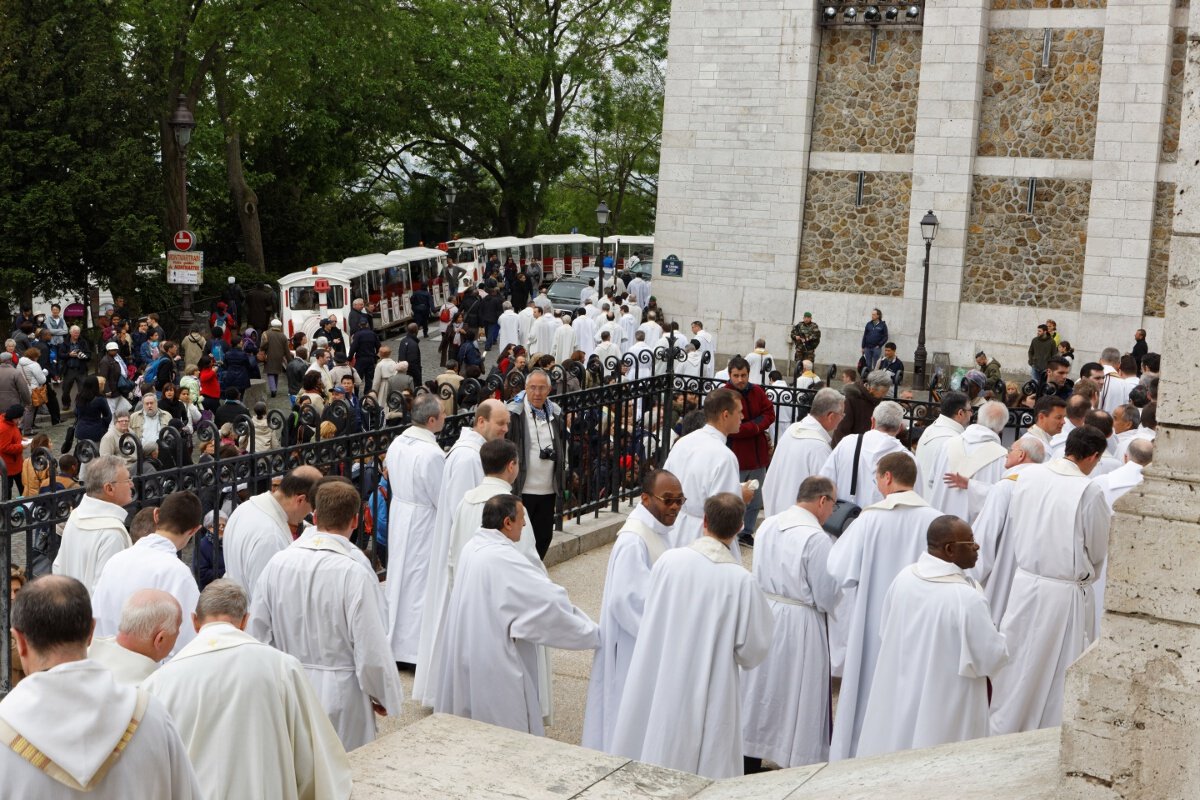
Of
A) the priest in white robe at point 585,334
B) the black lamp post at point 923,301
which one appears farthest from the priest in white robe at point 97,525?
the black lamp post at point 923,301

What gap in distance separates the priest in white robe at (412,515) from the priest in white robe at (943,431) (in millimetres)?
3594

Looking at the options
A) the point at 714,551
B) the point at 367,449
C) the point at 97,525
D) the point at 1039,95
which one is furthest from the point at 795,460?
the point at 1039,95

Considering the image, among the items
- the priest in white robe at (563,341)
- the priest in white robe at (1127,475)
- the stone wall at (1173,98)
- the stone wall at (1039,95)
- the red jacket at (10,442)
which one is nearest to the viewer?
the priest in white robe at (1127,475)

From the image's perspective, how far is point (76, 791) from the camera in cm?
409

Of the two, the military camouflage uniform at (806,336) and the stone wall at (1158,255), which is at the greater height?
the stone wall at (1158,255)

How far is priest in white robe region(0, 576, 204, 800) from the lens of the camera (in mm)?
4008

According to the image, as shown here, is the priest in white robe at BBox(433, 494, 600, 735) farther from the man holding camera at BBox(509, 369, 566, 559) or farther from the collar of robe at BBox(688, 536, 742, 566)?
the man holding camera at BBox(509, 369, 566, 559)

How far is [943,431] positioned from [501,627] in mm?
4671

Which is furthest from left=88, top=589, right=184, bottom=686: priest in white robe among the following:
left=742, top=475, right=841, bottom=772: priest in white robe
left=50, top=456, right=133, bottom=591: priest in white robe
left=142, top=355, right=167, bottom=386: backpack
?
left=142, top=355, right=167, bottom=386: backpack

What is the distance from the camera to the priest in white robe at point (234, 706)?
524 cm

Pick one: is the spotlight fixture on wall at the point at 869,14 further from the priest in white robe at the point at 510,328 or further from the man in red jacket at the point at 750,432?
the man in red jacket at the point at 750,432

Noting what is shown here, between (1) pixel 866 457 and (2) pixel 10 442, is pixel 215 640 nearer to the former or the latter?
(1) pixel 866 457

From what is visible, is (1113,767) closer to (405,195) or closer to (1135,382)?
(1135,382)

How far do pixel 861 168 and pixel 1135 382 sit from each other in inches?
494
